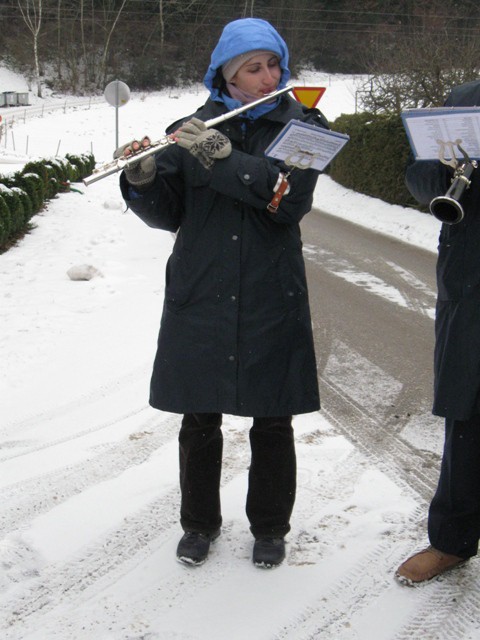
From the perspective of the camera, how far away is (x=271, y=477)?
2.95 m

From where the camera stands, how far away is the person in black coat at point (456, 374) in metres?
2.63

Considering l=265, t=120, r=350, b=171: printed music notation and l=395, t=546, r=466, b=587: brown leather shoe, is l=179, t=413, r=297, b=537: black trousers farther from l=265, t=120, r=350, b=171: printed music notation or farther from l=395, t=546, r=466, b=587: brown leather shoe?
l=265, t=120, r=350, b=171: printed music notation

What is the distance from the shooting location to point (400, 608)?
2.66 m

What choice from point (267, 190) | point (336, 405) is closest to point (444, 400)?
point (267, 190)

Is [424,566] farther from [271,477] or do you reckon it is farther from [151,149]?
[151,149]

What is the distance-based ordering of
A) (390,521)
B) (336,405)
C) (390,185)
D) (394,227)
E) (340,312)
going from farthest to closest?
(390,185) → (394,227) → (340,312) → (336,405) → (390,521)

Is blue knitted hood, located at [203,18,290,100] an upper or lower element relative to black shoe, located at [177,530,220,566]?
upper

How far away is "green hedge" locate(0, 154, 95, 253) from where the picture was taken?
405 inches

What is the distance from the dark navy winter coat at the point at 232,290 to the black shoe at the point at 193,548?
1.74ft

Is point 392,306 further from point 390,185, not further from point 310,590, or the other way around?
point 390,185

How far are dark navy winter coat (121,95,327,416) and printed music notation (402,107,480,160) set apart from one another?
0.35 metres

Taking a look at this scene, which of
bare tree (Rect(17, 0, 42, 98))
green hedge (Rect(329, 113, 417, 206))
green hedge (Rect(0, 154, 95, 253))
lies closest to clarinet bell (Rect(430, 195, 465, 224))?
green hedge (Rect(0, 154, 95, 253))

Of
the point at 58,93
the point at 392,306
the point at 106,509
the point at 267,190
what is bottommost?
the point at 58,93

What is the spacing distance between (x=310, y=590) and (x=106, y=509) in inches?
40.6
